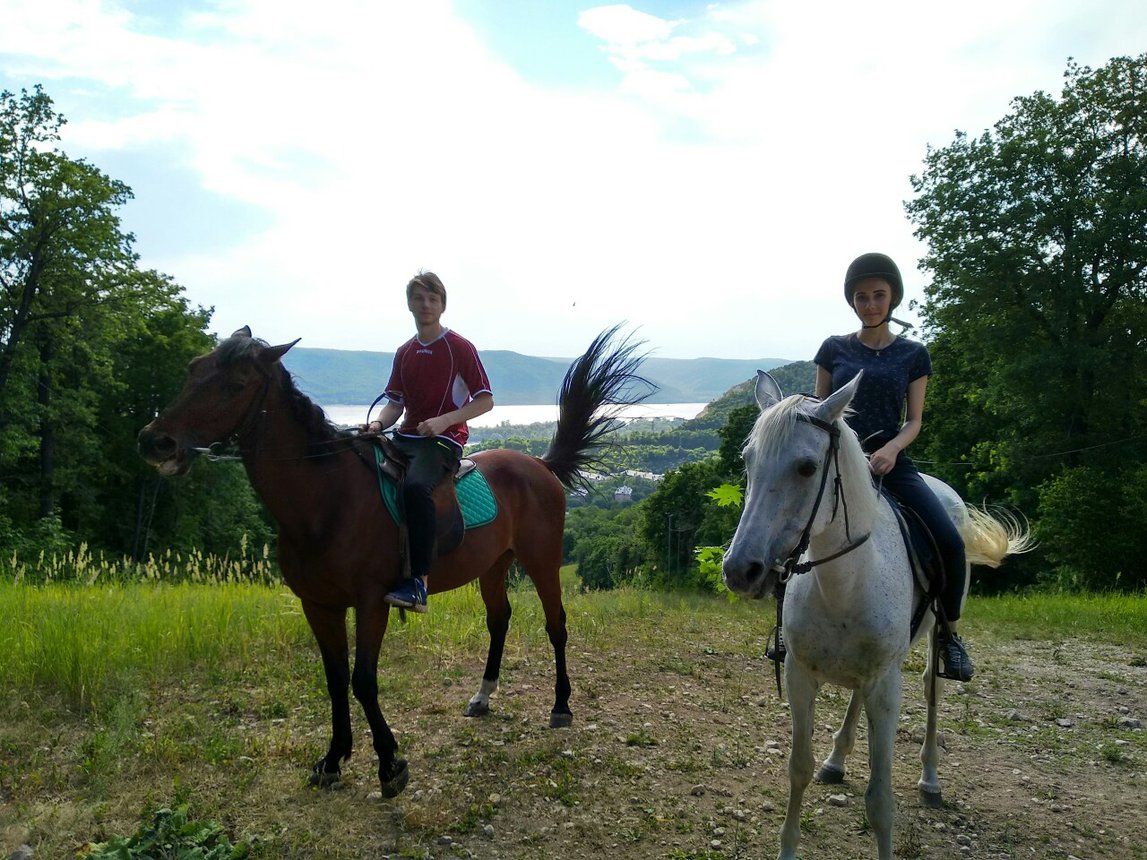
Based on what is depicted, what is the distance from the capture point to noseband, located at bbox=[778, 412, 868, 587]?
107 inches

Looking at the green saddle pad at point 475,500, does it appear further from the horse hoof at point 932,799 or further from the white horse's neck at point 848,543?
the horse hoof at point 932,799

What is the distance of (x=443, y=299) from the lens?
4.60 m

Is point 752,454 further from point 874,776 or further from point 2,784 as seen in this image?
point 2,784

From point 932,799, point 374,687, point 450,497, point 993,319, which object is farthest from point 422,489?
point 993,319

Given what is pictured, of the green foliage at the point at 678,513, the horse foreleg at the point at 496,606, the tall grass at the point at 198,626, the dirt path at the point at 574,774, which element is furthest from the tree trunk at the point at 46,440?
the horse foreleg at the point at 496,606

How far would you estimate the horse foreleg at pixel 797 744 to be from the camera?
343 cm

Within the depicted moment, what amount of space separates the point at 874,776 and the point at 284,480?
10.7 feet

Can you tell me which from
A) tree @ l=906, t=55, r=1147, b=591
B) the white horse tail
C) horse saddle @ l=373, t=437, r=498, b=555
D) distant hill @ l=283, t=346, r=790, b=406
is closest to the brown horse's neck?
horse saddle @ l=373, t=437, r=498, b=555

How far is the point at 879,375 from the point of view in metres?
3.67

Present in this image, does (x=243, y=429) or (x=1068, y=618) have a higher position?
(x=243, y=429)

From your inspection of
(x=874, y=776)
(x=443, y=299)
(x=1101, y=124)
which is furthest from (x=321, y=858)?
(x=1101, y=124)

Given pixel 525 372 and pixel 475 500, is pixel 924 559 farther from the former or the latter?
pixel 525 372

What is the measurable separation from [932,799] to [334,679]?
3.60 m

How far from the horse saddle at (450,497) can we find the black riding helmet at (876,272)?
8.50 feet
